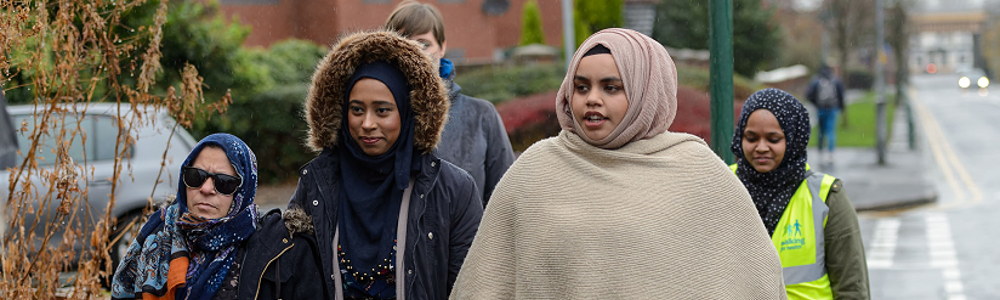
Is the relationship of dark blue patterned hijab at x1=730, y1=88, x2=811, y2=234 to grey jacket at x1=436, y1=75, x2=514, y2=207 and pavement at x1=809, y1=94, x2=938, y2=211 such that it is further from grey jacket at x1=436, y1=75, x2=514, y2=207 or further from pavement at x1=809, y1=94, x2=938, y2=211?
pavement at x1=809, y1=94, x2=938, y2=211

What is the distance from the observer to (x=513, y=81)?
19.5 meters

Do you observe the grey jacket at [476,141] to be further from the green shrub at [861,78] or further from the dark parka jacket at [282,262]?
the green shrub at [861,78]

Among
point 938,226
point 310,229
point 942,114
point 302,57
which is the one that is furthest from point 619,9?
point 310,229

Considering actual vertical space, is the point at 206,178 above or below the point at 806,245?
above

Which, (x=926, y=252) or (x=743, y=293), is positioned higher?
(x=743, y=293)

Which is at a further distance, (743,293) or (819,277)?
(819,277)

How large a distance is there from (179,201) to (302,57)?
19.7 meters

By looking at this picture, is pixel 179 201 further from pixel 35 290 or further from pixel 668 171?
pixel 35 290

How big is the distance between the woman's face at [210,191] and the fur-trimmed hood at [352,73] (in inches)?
10.7

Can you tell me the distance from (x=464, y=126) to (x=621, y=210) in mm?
1425

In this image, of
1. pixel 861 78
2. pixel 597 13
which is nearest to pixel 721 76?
pixel 597 13

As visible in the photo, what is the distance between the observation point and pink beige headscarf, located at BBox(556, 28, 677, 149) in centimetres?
251

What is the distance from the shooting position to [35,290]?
4.27m

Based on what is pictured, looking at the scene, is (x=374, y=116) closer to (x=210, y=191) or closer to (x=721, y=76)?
(x=210, y=191)
